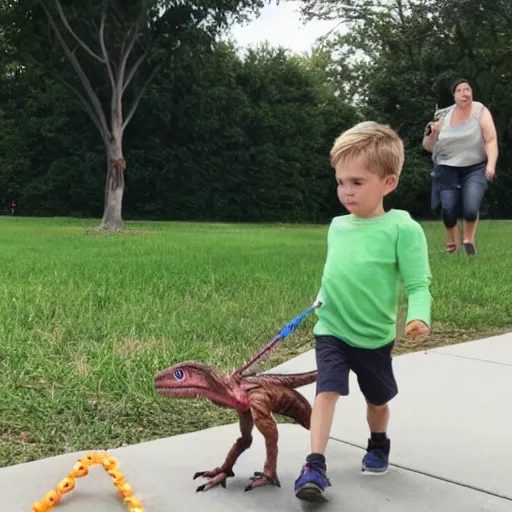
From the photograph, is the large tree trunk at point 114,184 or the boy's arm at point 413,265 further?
the large tree trunk at point 114,184

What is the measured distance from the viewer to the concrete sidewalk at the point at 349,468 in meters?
2.32

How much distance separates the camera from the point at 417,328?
227 centimetres

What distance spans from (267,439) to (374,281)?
0.60 metres

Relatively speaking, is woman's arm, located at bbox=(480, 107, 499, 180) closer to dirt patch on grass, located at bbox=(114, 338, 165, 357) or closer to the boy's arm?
dirt patch on grass, located at bbox=(114, 338, 165, 357)

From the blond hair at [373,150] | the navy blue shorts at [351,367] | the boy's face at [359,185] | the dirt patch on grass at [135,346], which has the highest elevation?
the blond hair at [373,150]

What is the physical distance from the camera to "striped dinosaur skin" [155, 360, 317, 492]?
230cm

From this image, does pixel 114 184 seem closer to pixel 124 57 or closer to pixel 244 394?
pixel 124 57

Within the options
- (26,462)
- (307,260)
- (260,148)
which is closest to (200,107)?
(260,148)

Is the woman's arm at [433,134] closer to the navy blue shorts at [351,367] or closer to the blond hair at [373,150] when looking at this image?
the blond hair at [373,150]

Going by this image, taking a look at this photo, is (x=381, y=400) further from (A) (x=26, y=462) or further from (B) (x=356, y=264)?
(A) (x=26, y=462)

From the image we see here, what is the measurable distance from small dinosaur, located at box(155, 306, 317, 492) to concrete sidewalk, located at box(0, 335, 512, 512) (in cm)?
7

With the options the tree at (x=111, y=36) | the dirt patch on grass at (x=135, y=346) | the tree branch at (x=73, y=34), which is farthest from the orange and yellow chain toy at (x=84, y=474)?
the tree branch at (x=73, y=34)

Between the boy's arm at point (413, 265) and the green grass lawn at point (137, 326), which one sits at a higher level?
the boy's arm at point (413, 265)

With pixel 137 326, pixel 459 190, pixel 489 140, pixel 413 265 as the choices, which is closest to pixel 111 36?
pixel 459 190
